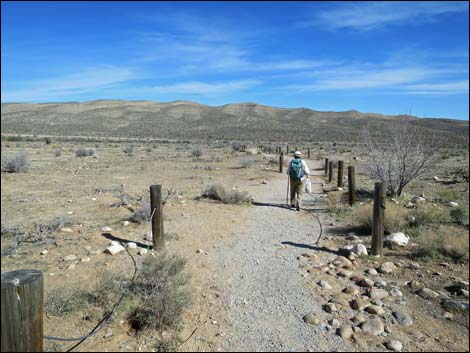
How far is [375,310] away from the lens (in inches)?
188

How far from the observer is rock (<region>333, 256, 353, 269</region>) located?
6.37 m

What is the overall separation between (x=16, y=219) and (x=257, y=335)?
7549mm

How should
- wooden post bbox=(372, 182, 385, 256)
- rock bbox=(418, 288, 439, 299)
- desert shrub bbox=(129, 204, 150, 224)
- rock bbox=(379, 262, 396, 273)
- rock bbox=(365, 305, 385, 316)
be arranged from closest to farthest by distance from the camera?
rock bbox=(365, 305, 385, 316)
rock bbox=(418, 288, 439, 299)
rock bbox=(379, 262, 396, 273)
wooden post bbox=(372, 182, 385, 256)
desert shrub bbox=(129, 204, 150, 224)

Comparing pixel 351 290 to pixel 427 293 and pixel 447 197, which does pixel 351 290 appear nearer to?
pixel 427 293

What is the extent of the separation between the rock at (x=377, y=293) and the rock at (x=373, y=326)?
2.30ft

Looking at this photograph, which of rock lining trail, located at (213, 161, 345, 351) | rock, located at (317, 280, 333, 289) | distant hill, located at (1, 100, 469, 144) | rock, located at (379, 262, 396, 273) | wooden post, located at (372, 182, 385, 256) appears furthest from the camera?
distant hill, located at (1, 100, 469, 144)

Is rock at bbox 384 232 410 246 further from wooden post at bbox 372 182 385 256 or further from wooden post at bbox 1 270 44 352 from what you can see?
wooden post at bbox 1 270 44 352

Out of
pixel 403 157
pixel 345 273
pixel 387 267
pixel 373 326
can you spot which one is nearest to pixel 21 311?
pixel 373 326

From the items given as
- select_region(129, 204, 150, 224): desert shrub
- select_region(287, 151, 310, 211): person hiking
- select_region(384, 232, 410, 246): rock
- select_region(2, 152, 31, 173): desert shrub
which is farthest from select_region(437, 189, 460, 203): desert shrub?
select_region(2, 152, 31, 173): desert shrub

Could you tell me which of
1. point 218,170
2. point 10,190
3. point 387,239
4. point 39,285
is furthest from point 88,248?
point 218,170

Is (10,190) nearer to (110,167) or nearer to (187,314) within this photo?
(110,167)

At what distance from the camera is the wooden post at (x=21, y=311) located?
7.64ft

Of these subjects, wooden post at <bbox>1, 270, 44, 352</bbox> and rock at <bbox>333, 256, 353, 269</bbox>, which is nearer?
wooden post at <bbox>1, 270, 44, 352</bbox>

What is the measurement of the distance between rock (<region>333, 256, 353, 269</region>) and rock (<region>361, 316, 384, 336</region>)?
184 cm
